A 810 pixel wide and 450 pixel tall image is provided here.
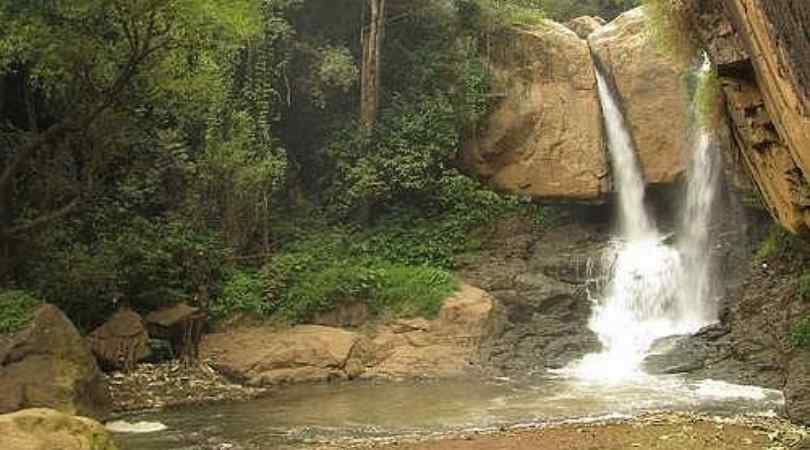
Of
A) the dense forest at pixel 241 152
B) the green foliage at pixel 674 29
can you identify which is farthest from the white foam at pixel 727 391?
the dense forest at pixel 241 152

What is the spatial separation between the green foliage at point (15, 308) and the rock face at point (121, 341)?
4.91 ft

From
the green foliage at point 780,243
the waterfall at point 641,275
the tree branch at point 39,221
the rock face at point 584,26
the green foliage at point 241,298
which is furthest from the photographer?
the rock face at point 584,26

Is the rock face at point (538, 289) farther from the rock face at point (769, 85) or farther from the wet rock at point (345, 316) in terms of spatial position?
the rock face at point (769, 85)

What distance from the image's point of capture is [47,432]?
8227mm

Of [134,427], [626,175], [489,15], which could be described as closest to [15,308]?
[134,427]

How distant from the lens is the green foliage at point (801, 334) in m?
15.0

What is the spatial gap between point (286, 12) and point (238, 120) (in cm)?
498

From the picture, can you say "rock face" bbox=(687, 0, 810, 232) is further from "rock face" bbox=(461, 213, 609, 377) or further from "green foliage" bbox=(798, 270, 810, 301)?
"rock face" bbox=(461, 213, 609, 377)

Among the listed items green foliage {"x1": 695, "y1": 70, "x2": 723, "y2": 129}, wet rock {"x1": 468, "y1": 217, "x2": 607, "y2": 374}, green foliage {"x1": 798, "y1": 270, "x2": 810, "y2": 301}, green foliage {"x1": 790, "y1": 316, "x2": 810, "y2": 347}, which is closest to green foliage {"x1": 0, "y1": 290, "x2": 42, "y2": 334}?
wet rock {"x1": 468, "y1": 217, "x2": 607, "y2": 374}

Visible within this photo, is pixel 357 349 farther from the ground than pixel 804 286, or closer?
closer

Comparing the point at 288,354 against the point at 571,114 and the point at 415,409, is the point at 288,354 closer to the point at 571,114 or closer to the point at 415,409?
the point at 415,409

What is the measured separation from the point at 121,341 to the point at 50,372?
4.28 meters

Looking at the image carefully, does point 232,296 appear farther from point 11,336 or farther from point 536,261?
point 536,261

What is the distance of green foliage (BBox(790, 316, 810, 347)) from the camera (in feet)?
49.4
